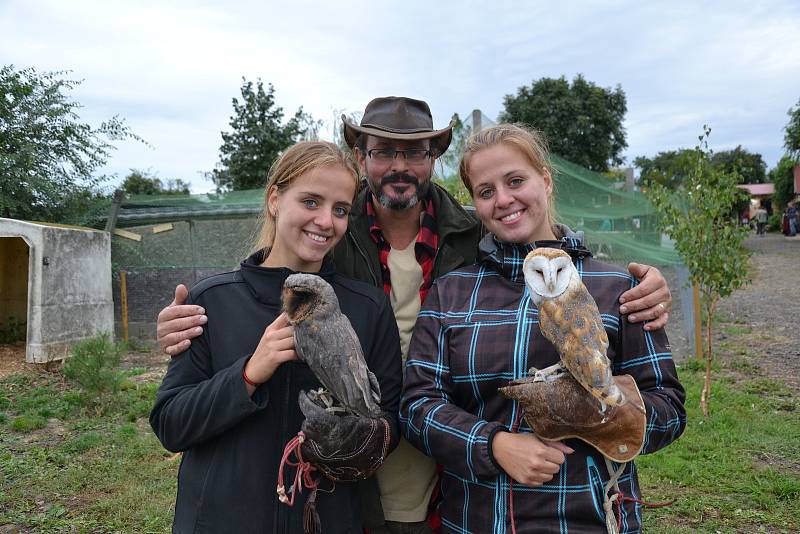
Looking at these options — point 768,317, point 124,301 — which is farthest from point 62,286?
point 768,317

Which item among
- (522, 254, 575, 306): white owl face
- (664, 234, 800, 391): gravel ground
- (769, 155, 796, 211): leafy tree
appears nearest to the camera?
(522, 254, 575, 306): white owl face

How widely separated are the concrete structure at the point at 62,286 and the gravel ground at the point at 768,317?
8.88 m

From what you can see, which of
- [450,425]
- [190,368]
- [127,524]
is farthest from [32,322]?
[450,425]

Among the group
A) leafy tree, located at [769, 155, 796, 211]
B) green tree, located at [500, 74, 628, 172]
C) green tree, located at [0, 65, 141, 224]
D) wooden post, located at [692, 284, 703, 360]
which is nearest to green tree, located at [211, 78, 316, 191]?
green tree, located at [0, 65, 141, 224]

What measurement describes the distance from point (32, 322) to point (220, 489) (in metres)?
7.67

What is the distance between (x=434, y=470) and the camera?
242 cm

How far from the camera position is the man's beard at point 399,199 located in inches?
104

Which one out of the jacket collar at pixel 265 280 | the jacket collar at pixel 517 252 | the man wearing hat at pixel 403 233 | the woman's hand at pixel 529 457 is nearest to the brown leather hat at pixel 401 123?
the man wearing hat at pixel 403 233

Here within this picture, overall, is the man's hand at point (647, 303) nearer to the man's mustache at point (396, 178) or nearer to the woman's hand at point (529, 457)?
the woman's hand at point (529, 457)

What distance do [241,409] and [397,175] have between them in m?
1.30

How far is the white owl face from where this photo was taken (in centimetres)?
183

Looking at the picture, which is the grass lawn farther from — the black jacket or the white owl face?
the white owl face

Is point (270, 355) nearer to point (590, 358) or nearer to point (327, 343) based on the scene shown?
point (327, 343)

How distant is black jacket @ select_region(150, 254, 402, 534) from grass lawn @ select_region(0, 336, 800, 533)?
116 inches
